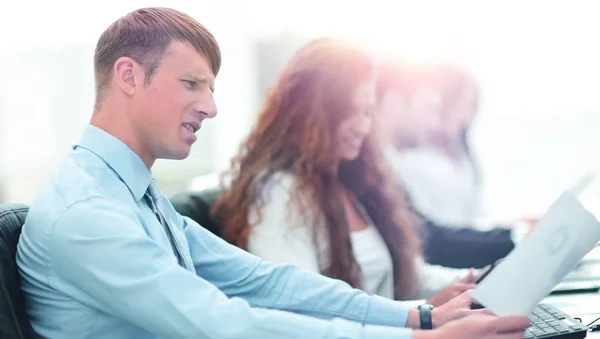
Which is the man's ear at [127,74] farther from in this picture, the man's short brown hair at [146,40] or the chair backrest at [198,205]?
the chair backrest at [198,205]

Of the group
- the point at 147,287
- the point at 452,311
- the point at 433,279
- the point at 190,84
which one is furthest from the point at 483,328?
the point at 433,279

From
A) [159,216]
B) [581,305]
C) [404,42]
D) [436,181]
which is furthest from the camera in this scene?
[404,42]

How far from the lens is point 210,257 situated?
1142 millimetres

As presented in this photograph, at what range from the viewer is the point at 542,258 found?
784 millimetres

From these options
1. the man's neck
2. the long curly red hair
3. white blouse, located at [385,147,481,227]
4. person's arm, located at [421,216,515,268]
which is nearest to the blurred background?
white blouse, located at [385,147,481,227]

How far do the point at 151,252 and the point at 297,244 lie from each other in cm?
78

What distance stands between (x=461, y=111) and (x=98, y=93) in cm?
192

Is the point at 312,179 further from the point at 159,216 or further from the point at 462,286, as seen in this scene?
the point at 159,216

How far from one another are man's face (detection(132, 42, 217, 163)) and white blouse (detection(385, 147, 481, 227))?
1.51 meters

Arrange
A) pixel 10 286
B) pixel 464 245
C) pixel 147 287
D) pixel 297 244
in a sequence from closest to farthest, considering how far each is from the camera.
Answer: pixel 147 287
pixel 10 286
pixel 297 244
pixel 464 245

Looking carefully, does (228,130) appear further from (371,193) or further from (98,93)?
(98,93)

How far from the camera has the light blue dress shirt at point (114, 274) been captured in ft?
2.57

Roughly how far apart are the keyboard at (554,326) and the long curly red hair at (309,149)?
0.55 m

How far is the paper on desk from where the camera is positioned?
30.5 inches
